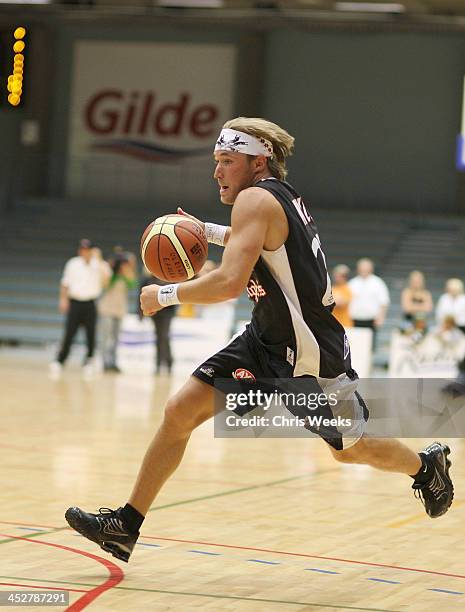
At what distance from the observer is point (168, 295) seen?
406 centimetres

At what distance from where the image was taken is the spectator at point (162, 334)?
51.2 ft

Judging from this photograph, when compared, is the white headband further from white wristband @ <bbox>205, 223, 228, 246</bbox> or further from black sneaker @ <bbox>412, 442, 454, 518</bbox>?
black sneaker @ <bbox>412, 442, 454, 518</bbox>

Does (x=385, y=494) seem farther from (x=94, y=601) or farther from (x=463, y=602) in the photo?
(x=94, y=601)

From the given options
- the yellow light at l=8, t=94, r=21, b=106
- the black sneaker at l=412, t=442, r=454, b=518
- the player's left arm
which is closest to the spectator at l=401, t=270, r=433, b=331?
the yellow light at l=8, t=94, r=21, b=106

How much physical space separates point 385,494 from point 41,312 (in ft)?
55.5

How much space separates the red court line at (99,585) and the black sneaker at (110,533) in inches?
3.5

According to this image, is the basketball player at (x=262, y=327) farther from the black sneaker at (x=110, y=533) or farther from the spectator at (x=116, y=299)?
the spectator at (x=116, y=299)

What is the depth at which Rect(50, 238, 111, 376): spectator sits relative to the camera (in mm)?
15484

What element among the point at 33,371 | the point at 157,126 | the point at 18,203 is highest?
the point at 157,126

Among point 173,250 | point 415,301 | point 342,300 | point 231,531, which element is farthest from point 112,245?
point 173,250

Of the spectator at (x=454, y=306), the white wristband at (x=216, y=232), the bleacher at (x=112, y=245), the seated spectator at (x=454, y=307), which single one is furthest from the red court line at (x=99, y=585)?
the bleacher at (x=112, y=245)

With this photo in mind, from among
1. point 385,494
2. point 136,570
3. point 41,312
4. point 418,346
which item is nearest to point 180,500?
point 385,494

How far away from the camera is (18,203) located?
25859 mm

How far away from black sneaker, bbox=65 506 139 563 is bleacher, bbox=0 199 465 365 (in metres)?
16.2
